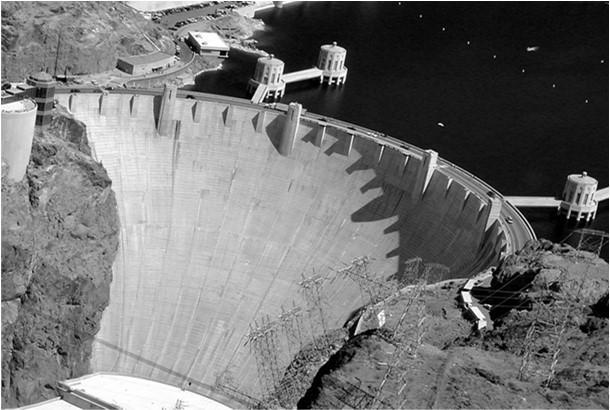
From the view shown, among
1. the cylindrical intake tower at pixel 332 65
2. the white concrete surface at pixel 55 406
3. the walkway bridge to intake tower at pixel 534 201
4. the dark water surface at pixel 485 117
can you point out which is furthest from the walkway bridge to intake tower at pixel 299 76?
the white concrete surface at pixel 55 406

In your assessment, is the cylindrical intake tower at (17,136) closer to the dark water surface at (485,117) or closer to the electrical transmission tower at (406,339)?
the electrical transmission tower at (406,339)

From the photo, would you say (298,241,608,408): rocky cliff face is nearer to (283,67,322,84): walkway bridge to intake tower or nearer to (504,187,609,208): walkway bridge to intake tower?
(504,187,609,208): walkway bridge to intake tower

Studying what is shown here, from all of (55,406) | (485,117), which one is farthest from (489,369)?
(485,117)

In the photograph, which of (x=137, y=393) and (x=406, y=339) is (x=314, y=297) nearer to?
(x=137, y=393)

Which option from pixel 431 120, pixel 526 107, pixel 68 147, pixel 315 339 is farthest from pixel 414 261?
pixel 526 107

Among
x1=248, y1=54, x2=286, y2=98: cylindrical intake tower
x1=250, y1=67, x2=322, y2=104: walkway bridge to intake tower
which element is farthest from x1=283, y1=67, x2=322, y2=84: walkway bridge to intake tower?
x1=248, y1=54, x2=286, y2=98: cylindrical intake tower

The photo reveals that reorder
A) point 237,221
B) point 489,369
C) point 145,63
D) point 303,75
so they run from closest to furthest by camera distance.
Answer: point 489,369
point 237,221
point 145,63
point 303,75
